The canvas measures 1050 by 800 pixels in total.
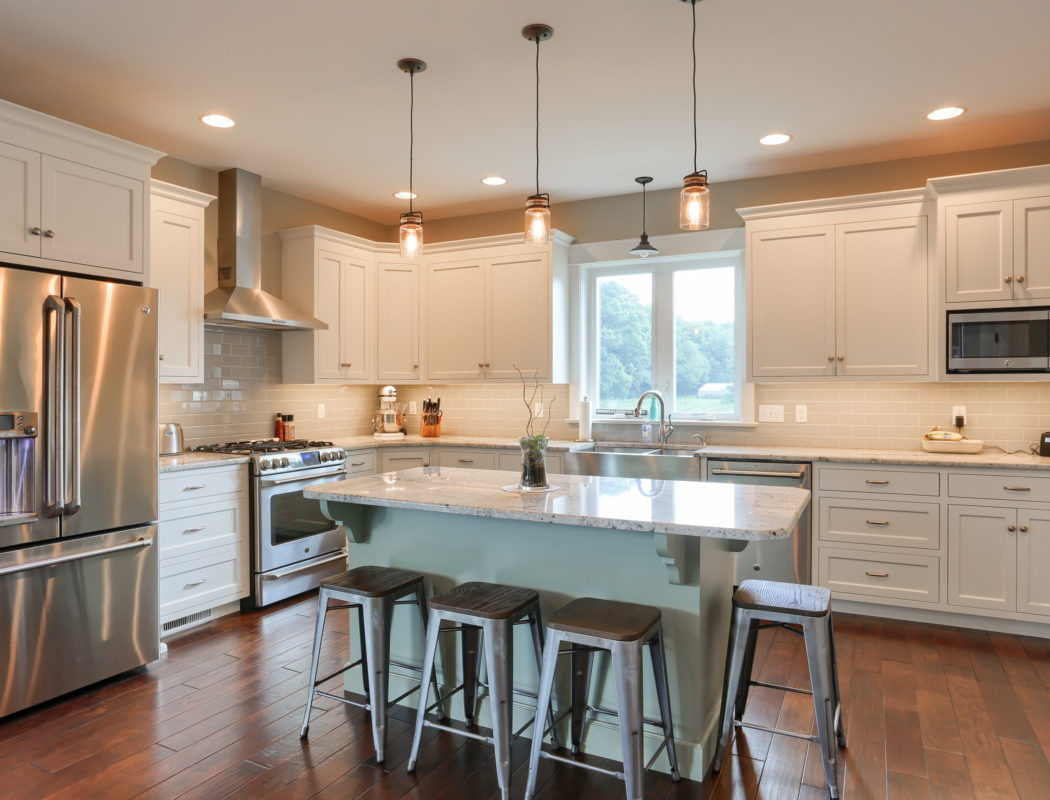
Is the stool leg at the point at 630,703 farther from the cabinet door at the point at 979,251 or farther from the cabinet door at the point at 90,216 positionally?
the cabinet door at the point at 979,251

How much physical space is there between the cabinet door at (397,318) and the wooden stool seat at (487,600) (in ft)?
10.6

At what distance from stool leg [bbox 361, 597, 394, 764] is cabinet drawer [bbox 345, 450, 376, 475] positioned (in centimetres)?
247

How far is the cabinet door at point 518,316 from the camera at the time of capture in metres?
5.01

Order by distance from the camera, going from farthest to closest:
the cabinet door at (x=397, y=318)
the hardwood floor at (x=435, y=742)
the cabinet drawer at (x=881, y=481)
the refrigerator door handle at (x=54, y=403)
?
1. the cabinet door at (x=397, y=318)
2. the cabinet drawer at (x=881, y=481)
3. the refrigerator door handle at (x=54, y=403)
4. the hardwood floor at (x=435, y=742)

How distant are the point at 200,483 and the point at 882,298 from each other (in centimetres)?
403

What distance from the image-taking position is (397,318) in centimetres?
543

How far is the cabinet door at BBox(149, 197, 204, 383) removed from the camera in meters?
3.81

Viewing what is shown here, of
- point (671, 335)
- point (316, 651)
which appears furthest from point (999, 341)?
point (316, 651)

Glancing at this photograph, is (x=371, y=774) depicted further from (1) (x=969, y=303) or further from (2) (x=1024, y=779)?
(1) (x=969, y=303)

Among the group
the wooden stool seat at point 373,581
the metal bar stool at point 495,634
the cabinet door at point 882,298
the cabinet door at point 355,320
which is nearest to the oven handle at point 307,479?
the cabinet door at point 355,320

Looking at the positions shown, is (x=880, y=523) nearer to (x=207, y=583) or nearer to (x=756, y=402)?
(x=756, y=402)

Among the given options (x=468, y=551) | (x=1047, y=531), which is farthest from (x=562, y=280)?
(x=1047, y=531)

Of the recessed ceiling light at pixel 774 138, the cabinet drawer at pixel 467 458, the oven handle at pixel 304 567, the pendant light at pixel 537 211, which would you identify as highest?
the recessed ceiling light at pixel 774 138

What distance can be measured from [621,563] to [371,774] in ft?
3.58
